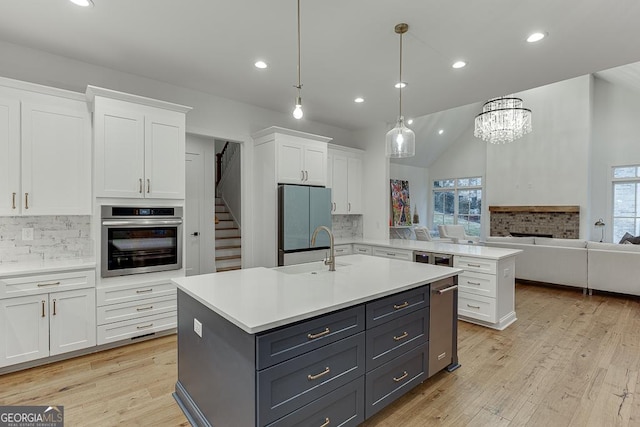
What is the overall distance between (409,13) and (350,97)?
186 cm

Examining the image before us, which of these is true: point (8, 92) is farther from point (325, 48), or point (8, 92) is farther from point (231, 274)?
point (325, 48)

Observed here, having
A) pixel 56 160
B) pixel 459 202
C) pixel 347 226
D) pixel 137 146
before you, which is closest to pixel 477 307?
pixel 347 226

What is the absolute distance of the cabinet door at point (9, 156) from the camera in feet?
8.50

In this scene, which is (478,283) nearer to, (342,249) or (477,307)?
(477,307)

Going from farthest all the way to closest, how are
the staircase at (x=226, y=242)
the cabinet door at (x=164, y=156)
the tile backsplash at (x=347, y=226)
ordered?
the tile backsplash at (x=347, y=226), the staircase at (x=226, y=242), the cabinet door at (x=164, y=156)

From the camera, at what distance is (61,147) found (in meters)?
2.84

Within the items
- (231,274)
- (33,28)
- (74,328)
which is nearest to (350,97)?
(231,274)

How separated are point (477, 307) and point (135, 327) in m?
3.72

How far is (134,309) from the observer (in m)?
3.05

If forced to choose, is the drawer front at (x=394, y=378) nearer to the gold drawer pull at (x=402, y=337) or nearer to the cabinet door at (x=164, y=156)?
the gold drawer pull at (x=402, y=337)

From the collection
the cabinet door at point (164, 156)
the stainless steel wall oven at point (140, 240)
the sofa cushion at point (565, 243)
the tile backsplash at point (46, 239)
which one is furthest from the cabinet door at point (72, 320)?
the sofa cushion at point (565, 243)

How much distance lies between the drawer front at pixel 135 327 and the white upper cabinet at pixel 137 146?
1231 millimetres

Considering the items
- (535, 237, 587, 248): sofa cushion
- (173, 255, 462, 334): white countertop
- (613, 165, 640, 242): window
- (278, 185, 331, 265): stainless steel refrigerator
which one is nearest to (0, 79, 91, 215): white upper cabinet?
(173, 255, 462, 334): white countertop

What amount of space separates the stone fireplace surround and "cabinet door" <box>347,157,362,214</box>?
16.7ft
